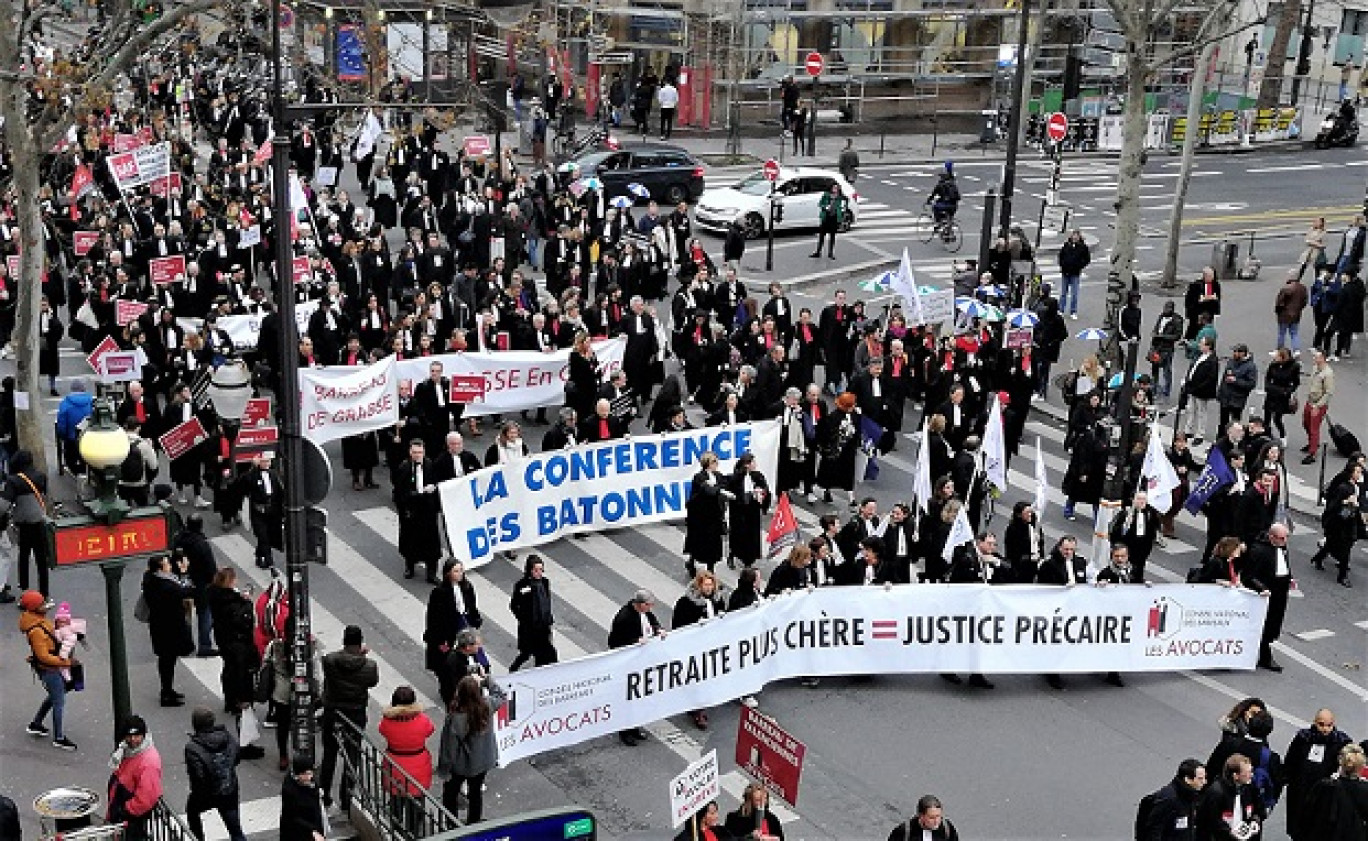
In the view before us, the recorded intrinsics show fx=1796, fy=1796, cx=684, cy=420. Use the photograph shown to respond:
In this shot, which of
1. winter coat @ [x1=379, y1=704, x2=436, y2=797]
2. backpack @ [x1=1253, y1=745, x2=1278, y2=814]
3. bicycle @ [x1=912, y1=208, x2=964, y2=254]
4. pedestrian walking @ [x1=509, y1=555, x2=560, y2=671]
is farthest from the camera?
bicycle @ [x1=912, y1=208, x2=964, y2=254]

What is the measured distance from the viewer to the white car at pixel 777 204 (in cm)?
3566

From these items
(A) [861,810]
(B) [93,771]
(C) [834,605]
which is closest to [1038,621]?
(C) [834,605]

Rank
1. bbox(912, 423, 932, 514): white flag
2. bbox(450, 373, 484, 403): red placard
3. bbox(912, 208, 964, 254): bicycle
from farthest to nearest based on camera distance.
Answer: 1. bbox(912, 208, 964, 254): bicycle
2. bbox(450, 373, 484, 403): red placard
3. bbox(912, 423, 932, 514): white flag

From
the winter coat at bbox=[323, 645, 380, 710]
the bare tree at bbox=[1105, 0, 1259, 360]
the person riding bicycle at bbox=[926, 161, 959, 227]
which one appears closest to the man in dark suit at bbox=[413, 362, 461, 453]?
the winter coat at bbox=[323, 645, 380, 710]

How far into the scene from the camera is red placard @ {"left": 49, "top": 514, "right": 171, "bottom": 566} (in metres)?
12.9

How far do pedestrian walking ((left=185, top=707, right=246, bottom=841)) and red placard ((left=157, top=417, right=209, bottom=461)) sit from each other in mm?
7054

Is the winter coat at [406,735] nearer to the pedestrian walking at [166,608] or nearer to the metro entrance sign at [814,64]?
the pedestrian walking at [166,608]

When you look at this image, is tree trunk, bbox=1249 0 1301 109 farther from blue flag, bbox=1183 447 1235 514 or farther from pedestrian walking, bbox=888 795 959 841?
pedestrian walking, bbox=888 795 959 841

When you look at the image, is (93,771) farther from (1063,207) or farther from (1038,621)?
(1063,207)

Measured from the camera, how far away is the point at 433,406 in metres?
21.6

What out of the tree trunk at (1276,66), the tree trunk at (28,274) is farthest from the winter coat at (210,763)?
the tree trunk at (1276,66)

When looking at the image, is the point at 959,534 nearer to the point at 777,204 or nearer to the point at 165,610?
the point at 165,610

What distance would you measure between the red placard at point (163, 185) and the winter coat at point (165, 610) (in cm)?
1600

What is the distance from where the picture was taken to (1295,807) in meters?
14.2
